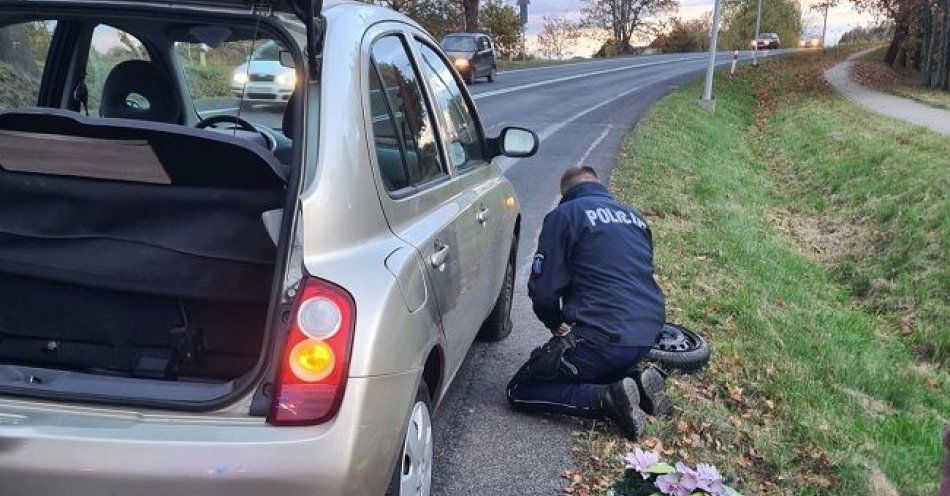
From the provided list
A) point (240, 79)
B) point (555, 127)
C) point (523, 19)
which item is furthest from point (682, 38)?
point (240, 79)

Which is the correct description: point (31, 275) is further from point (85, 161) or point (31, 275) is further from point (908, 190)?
point (908, 190)

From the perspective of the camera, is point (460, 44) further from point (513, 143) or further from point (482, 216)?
point (482, 216)

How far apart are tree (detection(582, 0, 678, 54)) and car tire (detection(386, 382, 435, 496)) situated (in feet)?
236

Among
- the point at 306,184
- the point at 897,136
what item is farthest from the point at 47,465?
the point at 897,136

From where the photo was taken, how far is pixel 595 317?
4.02 m

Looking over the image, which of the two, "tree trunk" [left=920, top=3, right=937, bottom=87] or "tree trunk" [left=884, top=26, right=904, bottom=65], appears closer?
"tree trunk" [left=920, top=3, right=937, bottom=87]

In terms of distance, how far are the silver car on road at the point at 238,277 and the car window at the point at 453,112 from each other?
0.16 metres

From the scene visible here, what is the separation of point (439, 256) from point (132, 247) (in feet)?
3.24

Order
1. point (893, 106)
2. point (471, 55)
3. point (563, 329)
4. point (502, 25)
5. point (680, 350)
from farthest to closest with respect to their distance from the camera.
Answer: point (502, 25) < point (471, 55) < point (893, 106) < point (680, 350) < point (563, 329)

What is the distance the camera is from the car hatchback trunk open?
8.21 ft

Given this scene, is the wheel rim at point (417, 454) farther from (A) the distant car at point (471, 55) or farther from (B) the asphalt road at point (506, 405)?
(A) the distant car at point (471, 55)

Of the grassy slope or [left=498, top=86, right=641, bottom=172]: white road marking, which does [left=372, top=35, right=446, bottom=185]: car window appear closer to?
the grassy slope

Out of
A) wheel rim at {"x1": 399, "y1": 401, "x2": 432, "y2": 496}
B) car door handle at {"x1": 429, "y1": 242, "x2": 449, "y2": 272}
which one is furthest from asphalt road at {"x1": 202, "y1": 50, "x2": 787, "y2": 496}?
car door handle at {"x1": 429, "y1": 242, "x2": 449, "y2": 272}

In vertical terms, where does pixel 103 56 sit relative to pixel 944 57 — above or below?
above
